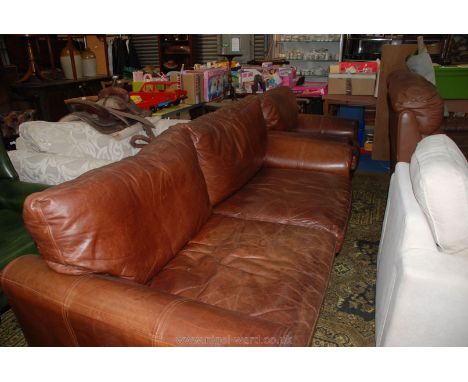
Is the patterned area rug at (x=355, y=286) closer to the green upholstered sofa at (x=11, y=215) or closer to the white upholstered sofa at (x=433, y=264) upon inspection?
the white upholstered sofa at (x=433, y=264)

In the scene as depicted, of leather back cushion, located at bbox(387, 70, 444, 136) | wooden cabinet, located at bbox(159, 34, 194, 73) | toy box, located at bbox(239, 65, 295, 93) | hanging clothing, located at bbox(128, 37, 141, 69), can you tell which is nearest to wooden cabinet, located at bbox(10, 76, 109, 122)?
hanging clothing, located at bbox(128, 37, 141, 69)

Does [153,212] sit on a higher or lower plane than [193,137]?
lower

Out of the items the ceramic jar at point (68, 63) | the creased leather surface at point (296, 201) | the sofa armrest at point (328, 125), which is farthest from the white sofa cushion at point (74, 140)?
the ceramic jar at point (68, 63)

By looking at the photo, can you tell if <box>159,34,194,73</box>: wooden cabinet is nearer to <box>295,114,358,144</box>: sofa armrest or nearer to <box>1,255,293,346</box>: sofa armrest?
<box>295,114,358,144</box>: sofa armrest

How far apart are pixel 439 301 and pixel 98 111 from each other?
6.39ft

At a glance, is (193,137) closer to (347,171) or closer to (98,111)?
(98,111)

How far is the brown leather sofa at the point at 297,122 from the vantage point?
2576mm

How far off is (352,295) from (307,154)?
3.10ft

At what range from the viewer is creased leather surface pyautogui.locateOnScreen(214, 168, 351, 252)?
1.68 m

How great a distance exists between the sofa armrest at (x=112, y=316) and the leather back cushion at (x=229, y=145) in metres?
0.82

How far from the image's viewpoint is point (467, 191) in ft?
3.46

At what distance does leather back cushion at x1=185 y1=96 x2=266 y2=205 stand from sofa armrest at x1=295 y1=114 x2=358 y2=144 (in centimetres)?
89

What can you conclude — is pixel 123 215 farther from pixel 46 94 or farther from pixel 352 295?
pixel 46 94

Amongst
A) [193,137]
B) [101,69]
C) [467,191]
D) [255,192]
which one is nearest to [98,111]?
[193,137]
